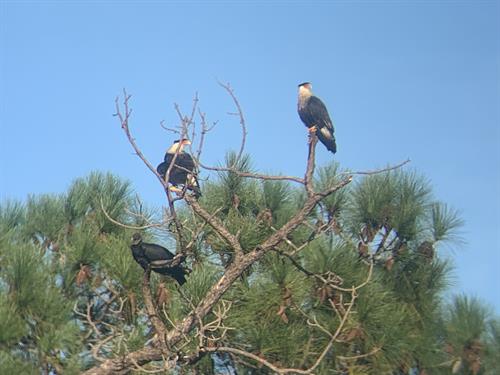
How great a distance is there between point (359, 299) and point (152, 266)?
112cm

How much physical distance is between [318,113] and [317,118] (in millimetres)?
60

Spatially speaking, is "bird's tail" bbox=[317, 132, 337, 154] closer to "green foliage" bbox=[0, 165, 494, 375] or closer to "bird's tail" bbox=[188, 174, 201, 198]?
"green foliage" bbox=[0, 165, 494, 375]

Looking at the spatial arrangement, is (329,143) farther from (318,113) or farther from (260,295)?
(260,295)

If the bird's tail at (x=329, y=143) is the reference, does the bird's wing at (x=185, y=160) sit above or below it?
below

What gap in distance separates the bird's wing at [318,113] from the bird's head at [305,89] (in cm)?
9

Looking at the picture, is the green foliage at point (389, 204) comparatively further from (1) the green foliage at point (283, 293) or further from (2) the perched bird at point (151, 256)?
(2) the perched bird at point (151, 256)

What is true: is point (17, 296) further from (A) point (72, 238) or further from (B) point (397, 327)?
(B) point (397, 327)

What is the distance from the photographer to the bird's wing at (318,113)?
5938mm

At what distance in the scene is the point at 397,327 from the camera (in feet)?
16.2

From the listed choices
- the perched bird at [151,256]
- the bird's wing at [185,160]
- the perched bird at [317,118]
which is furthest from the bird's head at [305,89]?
the perched bird at [151,256]

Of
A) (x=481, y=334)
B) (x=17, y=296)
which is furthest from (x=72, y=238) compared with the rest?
(x=481, y=334)

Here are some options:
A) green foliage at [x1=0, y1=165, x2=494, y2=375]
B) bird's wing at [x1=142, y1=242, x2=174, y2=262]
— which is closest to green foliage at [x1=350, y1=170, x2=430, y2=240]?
green foliage at [x1=0, y1=165, x2=494, y2=375]

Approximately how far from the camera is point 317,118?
596cm

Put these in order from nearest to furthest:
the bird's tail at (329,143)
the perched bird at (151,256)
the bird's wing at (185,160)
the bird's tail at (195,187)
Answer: the perched bird at (151,256) → the bird's tail at (195,187) → the bird's wing at (185,160) → the bird's tail at (329,143)
